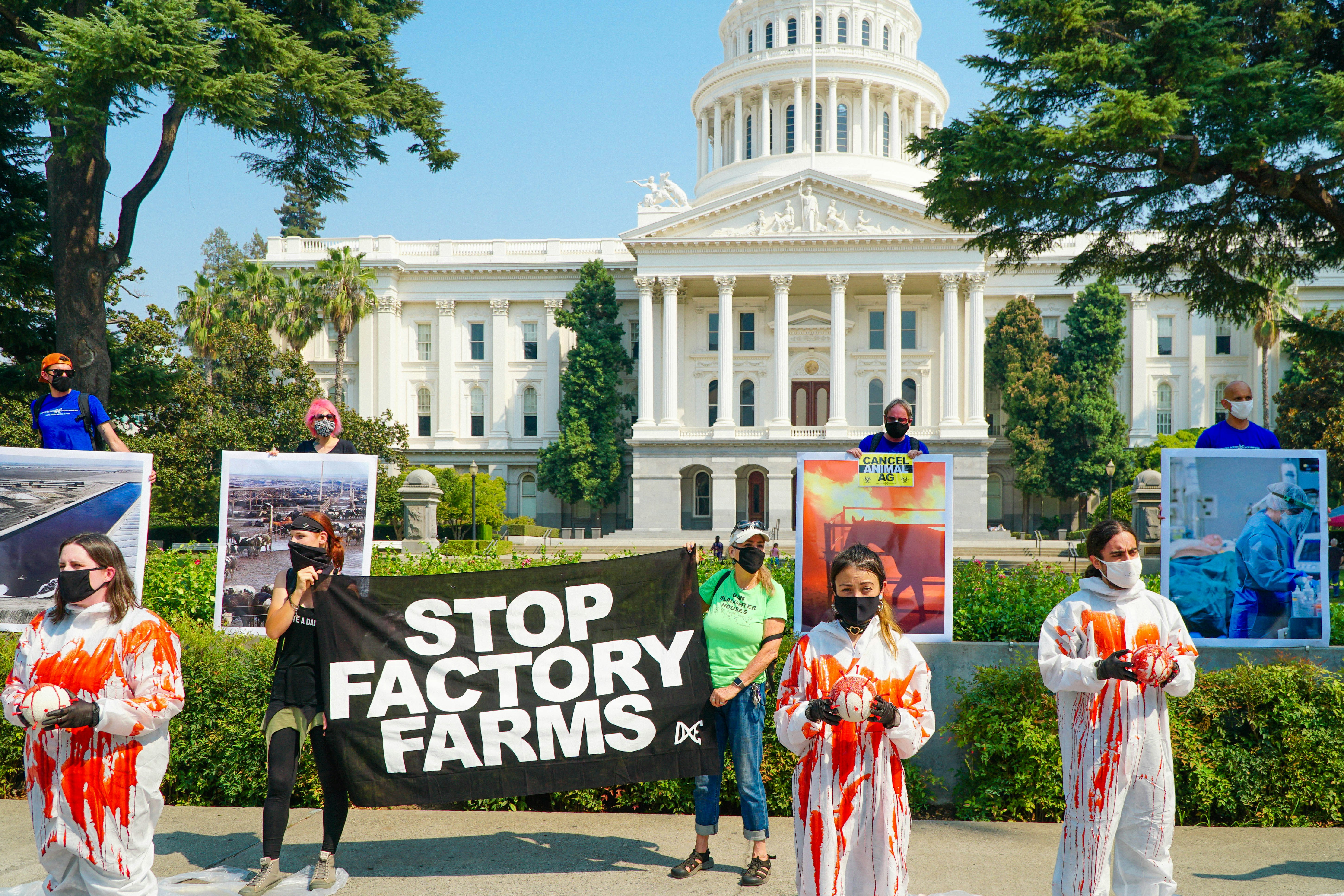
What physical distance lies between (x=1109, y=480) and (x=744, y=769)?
45.2 metres

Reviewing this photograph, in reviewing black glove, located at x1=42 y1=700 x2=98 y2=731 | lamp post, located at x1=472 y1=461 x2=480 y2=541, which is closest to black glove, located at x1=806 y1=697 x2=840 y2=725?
black glove, located at x1=42 y1=700 x2=98 y2=731

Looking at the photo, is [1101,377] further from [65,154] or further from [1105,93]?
[65,154]

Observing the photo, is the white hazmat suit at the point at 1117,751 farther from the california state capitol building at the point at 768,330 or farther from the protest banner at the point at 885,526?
the california state capitol building at the point at 768,330

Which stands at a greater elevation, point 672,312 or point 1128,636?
point 672,312

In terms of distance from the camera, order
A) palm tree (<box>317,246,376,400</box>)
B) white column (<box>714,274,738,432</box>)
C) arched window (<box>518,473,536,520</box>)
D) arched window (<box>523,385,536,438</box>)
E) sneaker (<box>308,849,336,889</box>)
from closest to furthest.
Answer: sneaker (<box>308,849,336,889</box>)
palm tree (<box>317,246,376,400</box>)
white column (<box>714,274,738,432</box>)
arched window (<box>518,473,536,520</box>)
arched window (<box>523,385,536,438</box>)

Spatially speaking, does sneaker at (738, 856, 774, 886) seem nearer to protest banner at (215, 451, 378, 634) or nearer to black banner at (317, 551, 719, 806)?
black banner at (317, 551, 719, 806)

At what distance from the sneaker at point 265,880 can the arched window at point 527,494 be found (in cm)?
5564

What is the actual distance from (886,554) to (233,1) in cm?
1149

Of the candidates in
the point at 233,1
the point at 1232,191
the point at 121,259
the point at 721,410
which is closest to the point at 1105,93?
the point at 1232,191

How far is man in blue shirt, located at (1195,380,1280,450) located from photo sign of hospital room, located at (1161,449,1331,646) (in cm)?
27

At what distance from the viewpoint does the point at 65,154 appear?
1289 cm

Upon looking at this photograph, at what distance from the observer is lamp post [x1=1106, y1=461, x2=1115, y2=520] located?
37.6m

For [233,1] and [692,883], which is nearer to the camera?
[692,883]

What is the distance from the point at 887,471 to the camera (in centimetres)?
747
